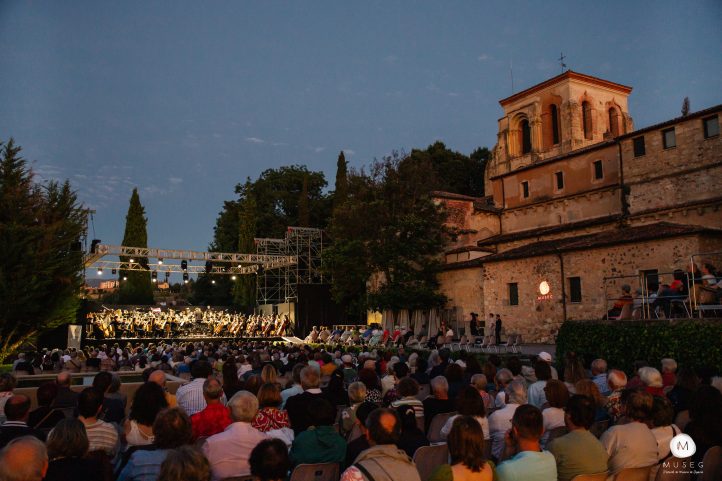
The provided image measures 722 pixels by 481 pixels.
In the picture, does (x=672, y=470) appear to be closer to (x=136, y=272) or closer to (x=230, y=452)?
(x=230, y=452)

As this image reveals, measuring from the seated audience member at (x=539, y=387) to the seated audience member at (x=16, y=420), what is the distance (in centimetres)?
563

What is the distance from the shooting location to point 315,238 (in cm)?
4438

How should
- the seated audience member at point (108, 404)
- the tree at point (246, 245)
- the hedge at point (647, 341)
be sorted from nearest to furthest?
the seated audience member at point (108, 404) → the hedge at point (647, 341) → the tree at point (246, 245)

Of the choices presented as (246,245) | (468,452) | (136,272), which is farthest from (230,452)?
(136,272)

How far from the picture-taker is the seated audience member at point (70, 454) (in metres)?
3.62

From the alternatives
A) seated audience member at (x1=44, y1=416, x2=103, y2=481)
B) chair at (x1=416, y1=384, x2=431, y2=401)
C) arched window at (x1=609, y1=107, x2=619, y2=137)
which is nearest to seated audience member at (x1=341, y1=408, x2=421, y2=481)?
seated audience member at (x1=44, y1=416, x2=103, y2=481)

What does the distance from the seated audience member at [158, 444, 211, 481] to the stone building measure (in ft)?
49.0

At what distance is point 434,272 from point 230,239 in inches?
1256

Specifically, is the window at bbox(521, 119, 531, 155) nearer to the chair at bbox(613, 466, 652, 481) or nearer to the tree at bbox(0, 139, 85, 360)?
the tree at bbox(0, 139, 85, 360)

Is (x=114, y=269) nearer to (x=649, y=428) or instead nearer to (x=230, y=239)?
(x=230, y=239)

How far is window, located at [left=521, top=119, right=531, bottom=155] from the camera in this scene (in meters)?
42.0

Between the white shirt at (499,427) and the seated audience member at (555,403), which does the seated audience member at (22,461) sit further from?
the seated audience member at (555,403)

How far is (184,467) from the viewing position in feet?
9.95

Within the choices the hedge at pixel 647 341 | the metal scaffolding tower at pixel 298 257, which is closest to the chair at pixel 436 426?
the hedge at pixel 647 341
